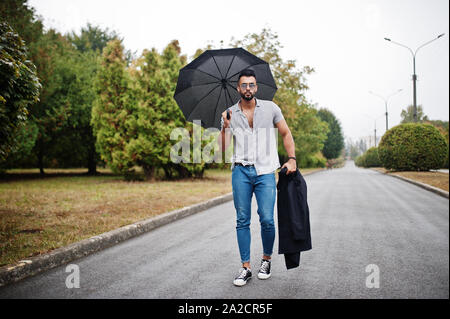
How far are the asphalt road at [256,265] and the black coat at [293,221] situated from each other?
0.34 meters

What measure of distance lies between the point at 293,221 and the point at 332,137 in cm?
6770

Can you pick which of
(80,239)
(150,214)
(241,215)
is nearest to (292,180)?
(241,215)

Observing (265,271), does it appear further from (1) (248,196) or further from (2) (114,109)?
(2) (114,109)

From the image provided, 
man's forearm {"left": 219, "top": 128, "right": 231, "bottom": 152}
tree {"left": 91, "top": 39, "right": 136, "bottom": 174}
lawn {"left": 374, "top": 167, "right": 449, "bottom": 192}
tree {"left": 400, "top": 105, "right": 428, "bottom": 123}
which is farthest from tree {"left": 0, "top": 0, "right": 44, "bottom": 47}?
tree {"left": 400, "top": 105, "right": 428, "bottom": 123}

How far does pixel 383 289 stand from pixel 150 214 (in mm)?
4803

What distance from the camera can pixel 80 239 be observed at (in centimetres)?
474

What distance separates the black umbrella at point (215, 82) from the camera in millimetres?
3723

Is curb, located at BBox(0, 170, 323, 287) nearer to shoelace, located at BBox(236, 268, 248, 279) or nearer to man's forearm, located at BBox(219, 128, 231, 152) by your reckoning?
shoelace, located at BBox(236, 268, 248, 279)

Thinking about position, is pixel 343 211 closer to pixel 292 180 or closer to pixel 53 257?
pixel 292 180

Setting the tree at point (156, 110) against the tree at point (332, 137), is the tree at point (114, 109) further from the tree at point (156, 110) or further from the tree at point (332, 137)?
the tree at point (332, 137)

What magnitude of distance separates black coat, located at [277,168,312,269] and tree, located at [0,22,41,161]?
3616mm

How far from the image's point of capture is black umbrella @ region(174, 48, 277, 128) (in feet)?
12.2

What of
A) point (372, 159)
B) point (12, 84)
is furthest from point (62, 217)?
point (372, 159)

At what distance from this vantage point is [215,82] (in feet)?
12.4
